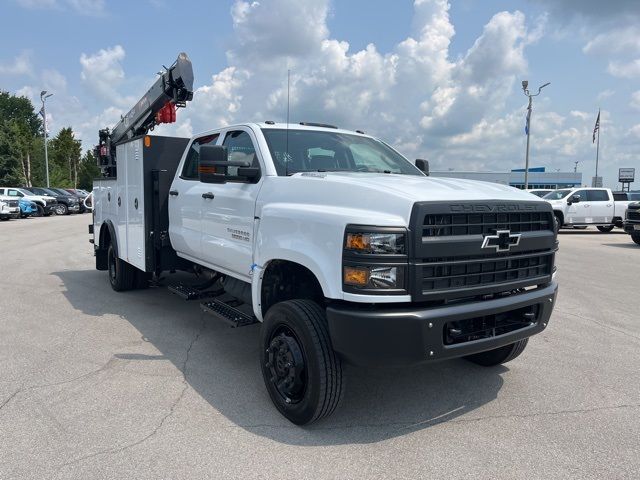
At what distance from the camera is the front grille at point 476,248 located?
3.04m

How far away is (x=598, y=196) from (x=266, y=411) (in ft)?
69.4

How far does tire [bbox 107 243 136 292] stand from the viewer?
7.38 metres

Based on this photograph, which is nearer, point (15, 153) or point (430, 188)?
→ point (430, 188)

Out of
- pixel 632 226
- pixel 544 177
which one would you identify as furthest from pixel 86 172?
pixel 632 226

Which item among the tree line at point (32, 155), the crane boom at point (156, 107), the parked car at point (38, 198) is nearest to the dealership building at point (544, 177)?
the tree line at point (32, 155)

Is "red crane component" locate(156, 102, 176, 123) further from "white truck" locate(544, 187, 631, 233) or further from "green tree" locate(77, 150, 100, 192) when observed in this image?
"green tree" locate(77, 150, 100, 192)

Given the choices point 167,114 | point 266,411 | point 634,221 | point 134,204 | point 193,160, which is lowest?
point 266,411

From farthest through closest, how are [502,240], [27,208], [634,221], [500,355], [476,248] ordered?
[27,208], [634,221], [500,355], [502,240], [476,248]

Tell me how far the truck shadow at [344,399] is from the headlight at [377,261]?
1.05 meters

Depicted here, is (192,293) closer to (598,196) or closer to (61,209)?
(598,196)

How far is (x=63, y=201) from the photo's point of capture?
107 ft

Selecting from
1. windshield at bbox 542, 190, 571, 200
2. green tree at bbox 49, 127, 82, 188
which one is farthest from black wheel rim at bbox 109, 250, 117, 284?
green tree at bbox 49, 127, 82, 188

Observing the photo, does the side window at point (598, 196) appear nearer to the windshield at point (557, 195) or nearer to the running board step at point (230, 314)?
the windshield at point (557, 195)

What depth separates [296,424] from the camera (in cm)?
348
